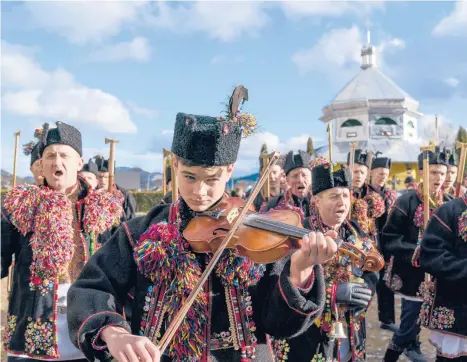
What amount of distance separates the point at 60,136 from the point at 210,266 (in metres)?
2.04

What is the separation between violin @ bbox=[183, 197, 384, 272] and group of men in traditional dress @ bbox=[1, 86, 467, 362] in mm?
16

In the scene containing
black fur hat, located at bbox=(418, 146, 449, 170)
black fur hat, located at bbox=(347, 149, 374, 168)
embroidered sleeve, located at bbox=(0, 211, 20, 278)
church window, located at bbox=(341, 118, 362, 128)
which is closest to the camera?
embroidered sleeve, located at bbox=(0, 211, 20, 278)

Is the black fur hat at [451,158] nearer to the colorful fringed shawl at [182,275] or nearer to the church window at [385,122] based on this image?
the colorful fringed shawl at [182,275]

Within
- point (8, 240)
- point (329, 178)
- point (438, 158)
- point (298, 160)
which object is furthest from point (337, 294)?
point (438, 158)

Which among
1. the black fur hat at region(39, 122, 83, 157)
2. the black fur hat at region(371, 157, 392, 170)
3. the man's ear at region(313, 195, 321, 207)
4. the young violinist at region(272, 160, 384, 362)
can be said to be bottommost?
the young violinist at region(272, 160, 384, 362)

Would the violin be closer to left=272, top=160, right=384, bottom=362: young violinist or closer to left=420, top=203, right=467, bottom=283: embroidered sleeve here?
left=272, top=160, right=384, bottom=362: young violinist

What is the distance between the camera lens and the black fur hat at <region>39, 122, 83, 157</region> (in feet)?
11.9

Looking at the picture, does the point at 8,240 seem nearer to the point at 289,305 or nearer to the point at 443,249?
→ the point at 289,305

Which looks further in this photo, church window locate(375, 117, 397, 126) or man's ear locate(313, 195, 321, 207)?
church window locate(375, 117, 397, 126)

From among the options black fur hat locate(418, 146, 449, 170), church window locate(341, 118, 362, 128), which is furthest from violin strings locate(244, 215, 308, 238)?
church window locate(341, 118, 362, 128)

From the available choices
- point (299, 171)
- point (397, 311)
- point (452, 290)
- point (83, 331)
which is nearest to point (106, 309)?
point (83, 331)

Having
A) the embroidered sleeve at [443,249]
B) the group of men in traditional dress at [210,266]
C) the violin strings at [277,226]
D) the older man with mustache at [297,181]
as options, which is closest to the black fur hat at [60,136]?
the group of men in traditional dress at [210,266]

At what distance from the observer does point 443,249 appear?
13.1 ft

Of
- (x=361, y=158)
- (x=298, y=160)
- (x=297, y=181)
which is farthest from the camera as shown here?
(x=361, y=158)
